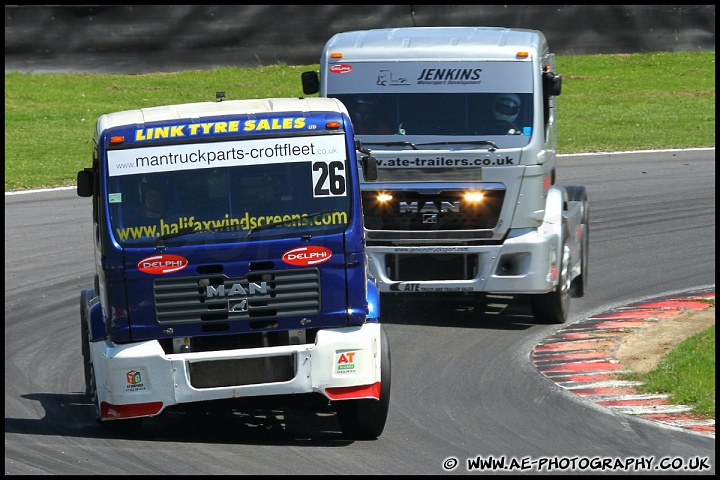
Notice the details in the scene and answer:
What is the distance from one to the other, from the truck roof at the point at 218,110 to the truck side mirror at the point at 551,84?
3764 millimetres

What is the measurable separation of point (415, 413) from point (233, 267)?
1.96 m

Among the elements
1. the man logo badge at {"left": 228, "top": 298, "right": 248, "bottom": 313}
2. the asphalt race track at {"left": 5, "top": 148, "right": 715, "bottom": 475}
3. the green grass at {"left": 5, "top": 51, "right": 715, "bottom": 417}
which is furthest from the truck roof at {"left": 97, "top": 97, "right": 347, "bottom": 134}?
the green grass at {"left": 5, "top": 51, "right": 715, "bottom": 417}

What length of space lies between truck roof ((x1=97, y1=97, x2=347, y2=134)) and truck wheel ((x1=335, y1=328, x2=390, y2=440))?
5.71 feet

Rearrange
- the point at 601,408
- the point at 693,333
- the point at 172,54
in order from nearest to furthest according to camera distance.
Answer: the point at 601,408 → the point at 693,333 → the point at 172,54

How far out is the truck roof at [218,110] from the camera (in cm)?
898

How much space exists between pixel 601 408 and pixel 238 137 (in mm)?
3433

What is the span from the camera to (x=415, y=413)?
9.63 meters

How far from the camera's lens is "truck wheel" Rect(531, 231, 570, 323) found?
1265 cm

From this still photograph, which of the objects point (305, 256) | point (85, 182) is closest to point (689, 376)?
point (305, 256)

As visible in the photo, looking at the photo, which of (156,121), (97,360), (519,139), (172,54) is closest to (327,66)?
(519,139)

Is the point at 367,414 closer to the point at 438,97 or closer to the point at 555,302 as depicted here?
the point at 555,302

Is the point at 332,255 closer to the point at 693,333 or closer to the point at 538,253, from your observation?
the point at 538,253

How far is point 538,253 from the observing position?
40.3 ft

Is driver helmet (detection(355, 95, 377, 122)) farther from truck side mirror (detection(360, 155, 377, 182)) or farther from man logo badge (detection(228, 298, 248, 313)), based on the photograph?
man logo badge (detection(228, 298, 248, 313))
